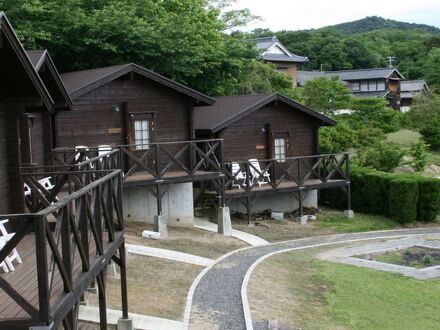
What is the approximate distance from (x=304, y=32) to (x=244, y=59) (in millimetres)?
64385

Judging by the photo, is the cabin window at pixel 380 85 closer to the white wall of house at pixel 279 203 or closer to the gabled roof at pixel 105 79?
the white wall of house at pixel 279 203

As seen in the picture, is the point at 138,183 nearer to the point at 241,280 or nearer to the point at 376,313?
the point at 241,280

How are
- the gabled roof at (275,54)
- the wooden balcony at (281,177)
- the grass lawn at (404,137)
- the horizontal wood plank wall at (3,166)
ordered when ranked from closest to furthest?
1. the horizontal wood plank wall at (3,166)
2. the wooden balcony at (281,177)
3. the grass lawn at (404,137)
4. the gabled roof at (275,54)

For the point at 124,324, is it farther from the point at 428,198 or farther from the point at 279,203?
the point at 428,198

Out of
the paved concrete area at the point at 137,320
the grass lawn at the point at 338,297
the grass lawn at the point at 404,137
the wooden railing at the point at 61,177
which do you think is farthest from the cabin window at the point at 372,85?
the paved concrete area at the point at 137,320

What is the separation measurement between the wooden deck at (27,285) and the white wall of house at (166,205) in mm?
11353

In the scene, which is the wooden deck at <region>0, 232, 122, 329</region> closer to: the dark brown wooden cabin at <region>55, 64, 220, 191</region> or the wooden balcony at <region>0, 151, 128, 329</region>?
the wooden balcony at <region>0, 151, 128, 329</region>

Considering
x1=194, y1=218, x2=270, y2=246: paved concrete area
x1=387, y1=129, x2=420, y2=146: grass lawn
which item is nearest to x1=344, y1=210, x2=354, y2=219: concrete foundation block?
x1=194, y1=218, x2=270, y2=246: paved concrete area

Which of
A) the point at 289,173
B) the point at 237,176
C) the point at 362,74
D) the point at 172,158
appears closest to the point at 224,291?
the point at 172,158

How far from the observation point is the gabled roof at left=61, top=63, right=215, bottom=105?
19.2 m

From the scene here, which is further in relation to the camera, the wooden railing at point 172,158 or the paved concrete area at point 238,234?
the paved concrete area at point 238,234

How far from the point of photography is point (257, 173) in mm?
23969

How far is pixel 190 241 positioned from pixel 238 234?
272cm

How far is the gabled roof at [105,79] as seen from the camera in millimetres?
19172
